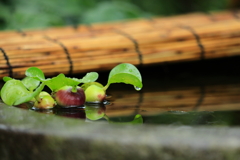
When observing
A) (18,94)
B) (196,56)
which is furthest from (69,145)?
(196,56)

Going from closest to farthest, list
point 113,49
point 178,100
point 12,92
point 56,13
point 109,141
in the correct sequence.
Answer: point 109,141, point 12,92, point 178,100, point 113,49, point 56,13

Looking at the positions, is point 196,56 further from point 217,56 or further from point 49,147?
point 49,147

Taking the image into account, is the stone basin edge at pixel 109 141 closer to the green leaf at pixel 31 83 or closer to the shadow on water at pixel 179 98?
the shadow on water at pixel 179 98

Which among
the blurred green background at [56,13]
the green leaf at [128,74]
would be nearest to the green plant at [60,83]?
the green leaf at [128,74]

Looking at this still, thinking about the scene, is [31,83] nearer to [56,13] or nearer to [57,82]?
[57,82]

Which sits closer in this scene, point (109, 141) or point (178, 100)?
point (109, 141)

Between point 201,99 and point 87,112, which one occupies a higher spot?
point 201,99

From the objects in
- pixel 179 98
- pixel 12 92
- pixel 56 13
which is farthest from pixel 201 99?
pixel 56 13
